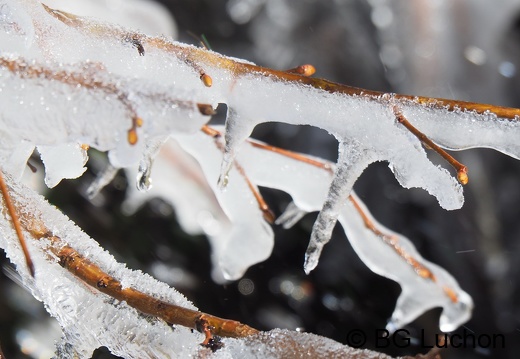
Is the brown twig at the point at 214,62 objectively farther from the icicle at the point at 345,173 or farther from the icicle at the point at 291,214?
the icicle at the point at 291,214

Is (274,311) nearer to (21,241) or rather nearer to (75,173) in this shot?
(75,173)

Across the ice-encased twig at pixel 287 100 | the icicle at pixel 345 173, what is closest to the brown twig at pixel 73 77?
the ice-encased twig at pixel 287 100

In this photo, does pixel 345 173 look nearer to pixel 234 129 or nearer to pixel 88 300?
pixel 234 129

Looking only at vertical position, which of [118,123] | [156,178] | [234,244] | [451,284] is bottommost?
[156,178]

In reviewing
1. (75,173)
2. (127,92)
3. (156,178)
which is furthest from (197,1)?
(127,92)

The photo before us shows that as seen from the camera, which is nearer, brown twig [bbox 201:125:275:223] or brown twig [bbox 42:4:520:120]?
brown twig [bbox 42:4:520:120]

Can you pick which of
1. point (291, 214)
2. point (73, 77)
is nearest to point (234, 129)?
point (73, 77)

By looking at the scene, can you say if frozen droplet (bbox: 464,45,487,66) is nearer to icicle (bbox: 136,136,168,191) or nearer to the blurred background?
the blurred background

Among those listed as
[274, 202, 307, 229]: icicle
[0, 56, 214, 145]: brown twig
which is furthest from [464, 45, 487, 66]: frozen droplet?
[0, 56, 214, 145]: brown twig

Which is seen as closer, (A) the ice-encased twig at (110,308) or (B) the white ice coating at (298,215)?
(A) the ice-encased twig at (110,308)
